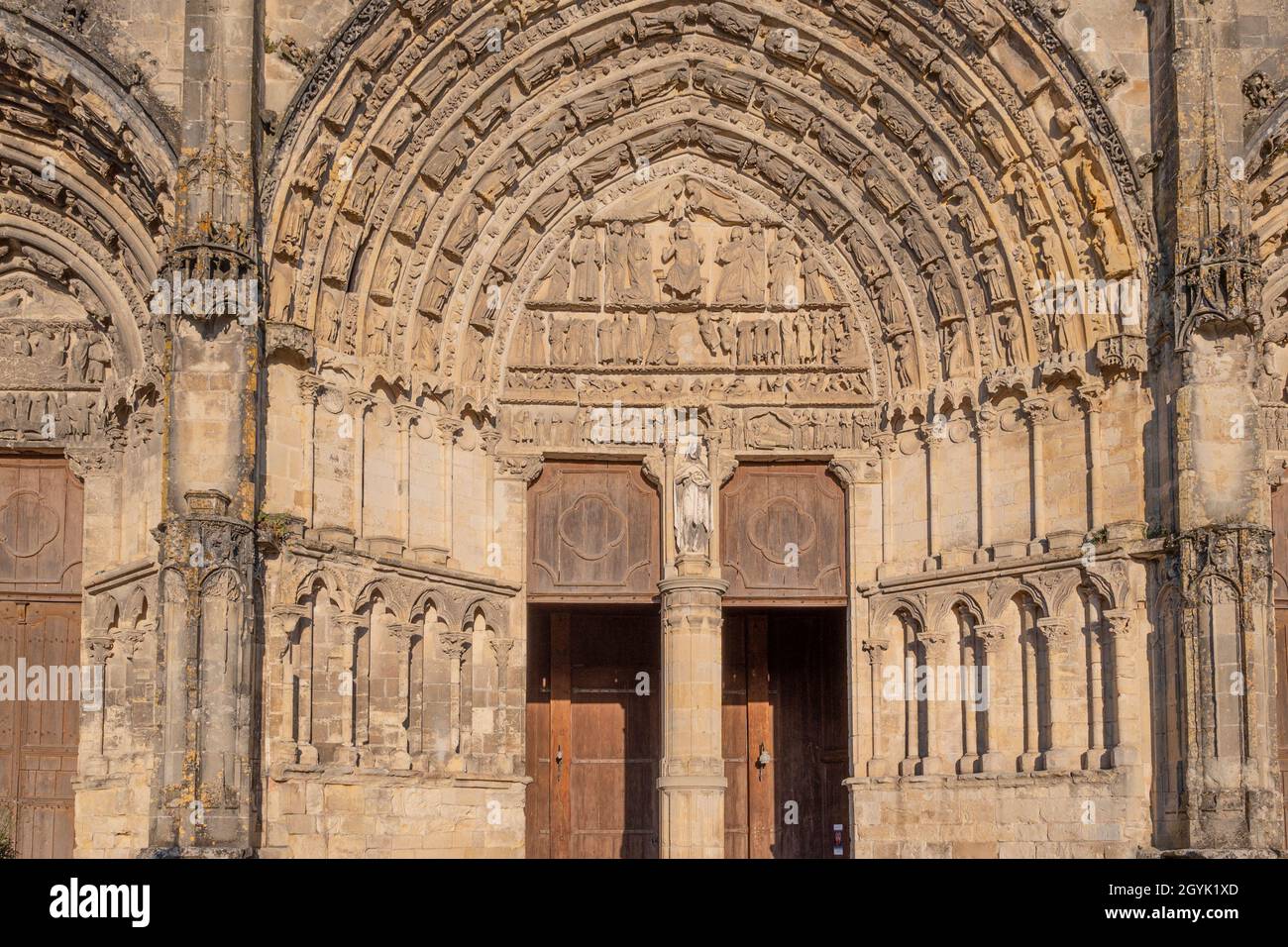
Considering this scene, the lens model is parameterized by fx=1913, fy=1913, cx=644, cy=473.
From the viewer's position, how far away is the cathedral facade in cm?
1486

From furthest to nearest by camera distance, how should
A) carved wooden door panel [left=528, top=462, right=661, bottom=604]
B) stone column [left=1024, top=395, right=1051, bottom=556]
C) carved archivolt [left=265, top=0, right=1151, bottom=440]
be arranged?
carved wooden door panel [left=528, top=462, right=661, bottom=604] < stone column [left=1024, top=395, right=1051, bottom=556] < carved archivolt [left=265, top=0, right=1151, bottom=440]

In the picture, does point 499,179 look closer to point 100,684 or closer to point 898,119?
point 898,119

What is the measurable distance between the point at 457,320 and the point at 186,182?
10.6ft

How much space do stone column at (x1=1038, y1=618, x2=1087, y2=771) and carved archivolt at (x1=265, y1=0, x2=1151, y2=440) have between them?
2.36 metres

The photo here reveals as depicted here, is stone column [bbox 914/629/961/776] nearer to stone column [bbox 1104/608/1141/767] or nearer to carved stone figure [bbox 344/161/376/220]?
stone column [bbox 1104/608/1141/767]

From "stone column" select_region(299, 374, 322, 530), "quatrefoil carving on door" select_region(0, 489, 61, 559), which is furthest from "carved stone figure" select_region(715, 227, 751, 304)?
"quatrefoil carving on door" select_region(0, 489, 61, 559)

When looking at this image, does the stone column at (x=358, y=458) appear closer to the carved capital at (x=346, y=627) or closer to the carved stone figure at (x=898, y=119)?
the carved capital at (x=346, y=627)

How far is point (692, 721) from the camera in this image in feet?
56.3

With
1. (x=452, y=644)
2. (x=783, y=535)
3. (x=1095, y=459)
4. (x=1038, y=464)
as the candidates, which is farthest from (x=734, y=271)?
(x=452, y=644)

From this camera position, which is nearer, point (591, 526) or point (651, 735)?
point (591, 526)

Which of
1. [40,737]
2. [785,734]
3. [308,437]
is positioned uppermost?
[308,437]

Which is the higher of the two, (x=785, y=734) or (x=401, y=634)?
(x=401, y=634)

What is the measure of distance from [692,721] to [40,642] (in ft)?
19.3
